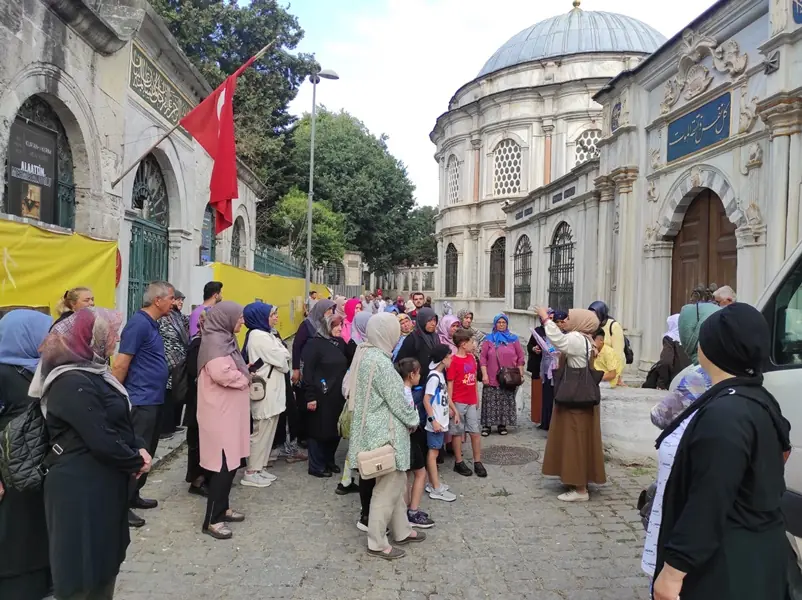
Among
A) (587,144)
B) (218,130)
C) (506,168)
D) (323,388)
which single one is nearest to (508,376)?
(323,388)

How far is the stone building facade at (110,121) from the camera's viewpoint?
561 cm

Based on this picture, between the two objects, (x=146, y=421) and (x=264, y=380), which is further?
(x=264, y=380)

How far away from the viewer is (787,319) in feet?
10.5

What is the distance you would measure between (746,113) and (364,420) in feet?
21.8

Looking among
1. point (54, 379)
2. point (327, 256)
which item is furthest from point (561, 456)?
point (327, 256)

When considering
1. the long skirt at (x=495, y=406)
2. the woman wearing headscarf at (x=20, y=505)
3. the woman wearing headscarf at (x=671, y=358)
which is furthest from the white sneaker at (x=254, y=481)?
the woman wearing headscarf at (x=671, y=358)

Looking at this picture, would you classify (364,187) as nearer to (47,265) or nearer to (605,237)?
(605,237)

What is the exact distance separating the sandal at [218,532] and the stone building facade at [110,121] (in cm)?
258

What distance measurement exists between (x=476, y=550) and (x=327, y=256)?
76.8 ft

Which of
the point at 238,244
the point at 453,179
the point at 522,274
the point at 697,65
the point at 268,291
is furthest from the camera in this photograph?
the point at 453,179

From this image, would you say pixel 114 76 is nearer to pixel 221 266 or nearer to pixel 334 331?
pixel 221 266

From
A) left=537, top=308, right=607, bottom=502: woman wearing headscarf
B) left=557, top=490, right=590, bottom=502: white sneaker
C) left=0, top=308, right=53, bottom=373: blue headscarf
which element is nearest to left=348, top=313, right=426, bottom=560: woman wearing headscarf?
left=537, top=308, right=607, bottom=502: woman wearing headscarf

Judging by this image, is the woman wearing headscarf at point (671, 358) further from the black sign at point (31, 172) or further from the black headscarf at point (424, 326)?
the black sign at point (31, 172)

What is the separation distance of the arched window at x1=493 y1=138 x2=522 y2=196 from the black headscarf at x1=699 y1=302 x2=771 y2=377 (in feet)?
81.8
